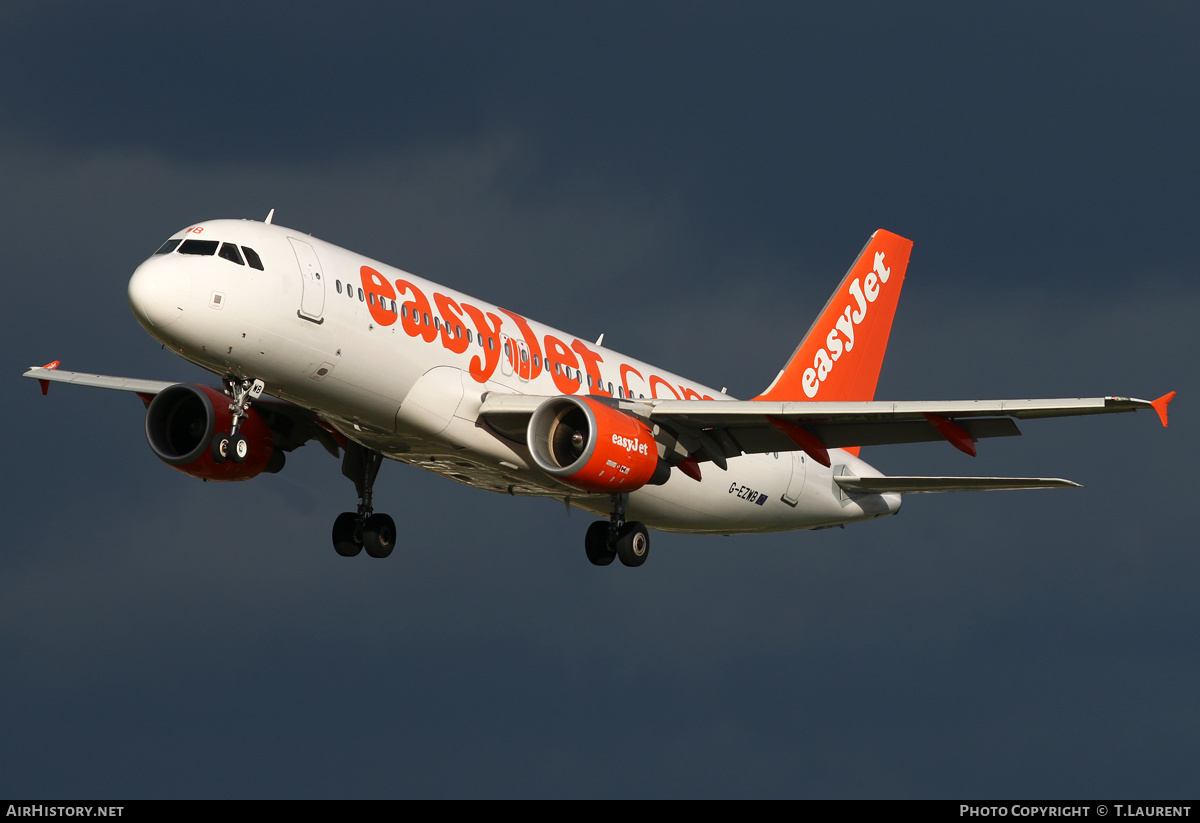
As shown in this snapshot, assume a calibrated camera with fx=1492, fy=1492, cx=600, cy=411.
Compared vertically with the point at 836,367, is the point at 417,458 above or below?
below

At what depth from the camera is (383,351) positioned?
101 feet

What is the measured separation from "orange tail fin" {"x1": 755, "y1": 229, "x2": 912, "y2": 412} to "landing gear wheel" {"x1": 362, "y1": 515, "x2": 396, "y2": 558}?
12.4 meters

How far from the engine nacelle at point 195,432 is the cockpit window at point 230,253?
6372mm

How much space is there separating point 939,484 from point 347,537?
50.2 feet

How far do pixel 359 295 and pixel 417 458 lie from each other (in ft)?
16.7

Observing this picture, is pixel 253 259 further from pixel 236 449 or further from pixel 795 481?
pixel 795 481

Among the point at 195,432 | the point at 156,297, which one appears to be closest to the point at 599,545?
the point at 195,432

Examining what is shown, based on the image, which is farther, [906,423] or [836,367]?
[836,367]

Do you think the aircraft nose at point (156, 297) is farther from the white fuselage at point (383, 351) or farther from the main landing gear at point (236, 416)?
the main landing gear at point (236, 416)

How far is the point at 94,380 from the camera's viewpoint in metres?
40.4

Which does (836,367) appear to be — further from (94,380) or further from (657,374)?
(94,380)

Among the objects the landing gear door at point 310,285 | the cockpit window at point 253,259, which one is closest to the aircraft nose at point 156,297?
the cockpit window at point 253,259

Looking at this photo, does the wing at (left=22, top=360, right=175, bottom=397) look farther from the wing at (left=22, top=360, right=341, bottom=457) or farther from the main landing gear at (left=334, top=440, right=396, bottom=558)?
the main landing gear at (left=334, top=440, right=396, bottom=558)

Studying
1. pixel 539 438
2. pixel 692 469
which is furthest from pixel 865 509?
pixel 539 438
